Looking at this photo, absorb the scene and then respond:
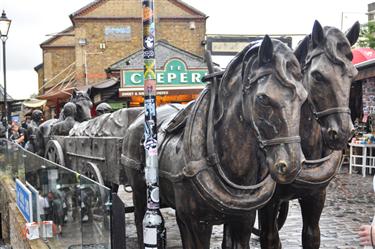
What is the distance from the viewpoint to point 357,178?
46.8 ft

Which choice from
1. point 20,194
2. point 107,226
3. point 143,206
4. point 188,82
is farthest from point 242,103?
point 188,82

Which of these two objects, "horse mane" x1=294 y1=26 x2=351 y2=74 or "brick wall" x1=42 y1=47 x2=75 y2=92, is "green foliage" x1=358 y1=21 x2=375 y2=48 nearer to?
"horse mane" x1=294 y1=26 x2=351 y2=74

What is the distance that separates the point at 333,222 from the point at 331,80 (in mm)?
5006

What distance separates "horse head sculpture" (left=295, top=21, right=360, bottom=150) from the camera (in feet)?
13.4

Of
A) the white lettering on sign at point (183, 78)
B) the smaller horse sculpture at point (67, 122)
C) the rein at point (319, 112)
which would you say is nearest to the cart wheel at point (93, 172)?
the smaller horse sculpture at point (67, 122)

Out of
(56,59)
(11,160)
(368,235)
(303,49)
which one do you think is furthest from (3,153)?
(56,59)

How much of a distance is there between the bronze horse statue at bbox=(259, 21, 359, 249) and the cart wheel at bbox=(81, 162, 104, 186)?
3.04m

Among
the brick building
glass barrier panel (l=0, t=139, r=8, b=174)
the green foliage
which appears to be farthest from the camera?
the brick building

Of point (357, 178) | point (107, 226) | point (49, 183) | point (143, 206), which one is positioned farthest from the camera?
point (357, 178)

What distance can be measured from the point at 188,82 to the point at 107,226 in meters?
15.4

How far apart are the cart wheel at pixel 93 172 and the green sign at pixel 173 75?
35.7ft

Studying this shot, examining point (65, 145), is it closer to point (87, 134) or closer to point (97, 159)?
point (87, 134)

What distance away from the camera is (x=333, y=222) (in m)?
8.50

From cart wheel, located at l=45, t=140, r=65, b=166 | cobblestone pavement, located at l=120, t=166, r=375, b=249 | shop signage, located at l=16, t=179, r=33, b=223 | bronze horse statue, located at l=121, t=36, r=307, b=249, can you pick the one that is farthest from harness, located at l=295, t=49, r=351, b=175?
cart wheel, located at l=45, t=140, r=65, b=166
